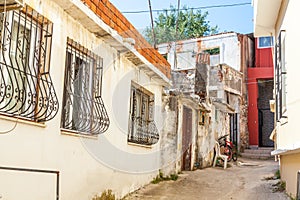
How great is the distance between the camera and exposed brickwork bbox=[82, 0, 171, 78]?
5327 mm

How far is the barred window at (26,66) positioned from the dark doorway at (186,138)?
691 cm

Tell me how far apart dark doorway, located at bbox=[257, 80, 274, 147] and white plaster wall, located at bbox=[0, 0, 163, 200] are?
1346cm

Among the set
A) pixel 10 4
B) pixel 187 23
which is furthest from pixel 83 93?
pixel 187 23

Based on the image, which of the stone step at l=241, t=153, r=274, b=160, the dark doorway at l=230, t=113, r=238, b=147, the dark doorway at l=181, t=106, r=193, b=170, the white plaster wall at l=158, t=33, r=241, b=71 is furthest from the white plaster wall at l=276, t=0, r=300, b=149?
the white plaster wall at l=158, t=33, r=241, b=71

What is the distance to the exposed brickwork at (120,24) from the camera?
17.5 feet

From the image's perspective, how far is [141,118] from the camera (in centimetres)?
791

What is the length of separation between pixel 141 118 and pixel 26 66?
14.1ft

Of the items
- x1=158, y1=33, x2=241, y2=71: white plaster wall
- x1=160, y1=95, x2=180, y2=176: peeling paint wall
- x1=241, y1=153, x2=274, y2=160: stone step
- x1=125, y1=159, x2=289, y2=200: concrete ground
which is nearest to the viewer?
x1=125, y1=159, x2=289, y2=200: concrete ground

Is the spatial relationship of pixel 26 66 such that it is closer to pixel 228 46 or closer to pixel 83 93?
pixel 83 93

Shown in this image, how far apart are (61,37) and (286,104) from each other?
3.83 meters

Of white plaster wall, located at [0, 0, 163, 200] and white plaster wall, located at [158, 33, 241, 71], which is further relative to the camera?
white plaster wall, located at [158, 33, 241, 71]

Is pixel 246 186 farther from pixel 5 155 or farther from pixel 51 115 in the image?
pixel 5 155

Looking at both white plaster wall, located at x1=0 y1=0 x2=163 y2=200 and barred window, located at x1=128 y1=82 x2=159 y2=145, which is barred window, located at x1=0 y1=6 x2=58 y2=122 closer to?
white plaster wall, located at x1=0 y1=0 x2=163 y2=200

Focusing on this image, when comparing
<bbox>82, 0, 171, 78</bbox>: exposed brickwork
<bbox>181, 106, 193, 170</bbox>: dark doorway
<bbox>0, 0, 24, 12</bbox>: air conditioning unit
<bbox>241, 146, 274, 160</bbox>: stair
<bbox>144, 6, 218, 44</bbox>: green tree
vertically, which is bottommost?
<bbox>241, 146, 274, 160</bbox>: stair
